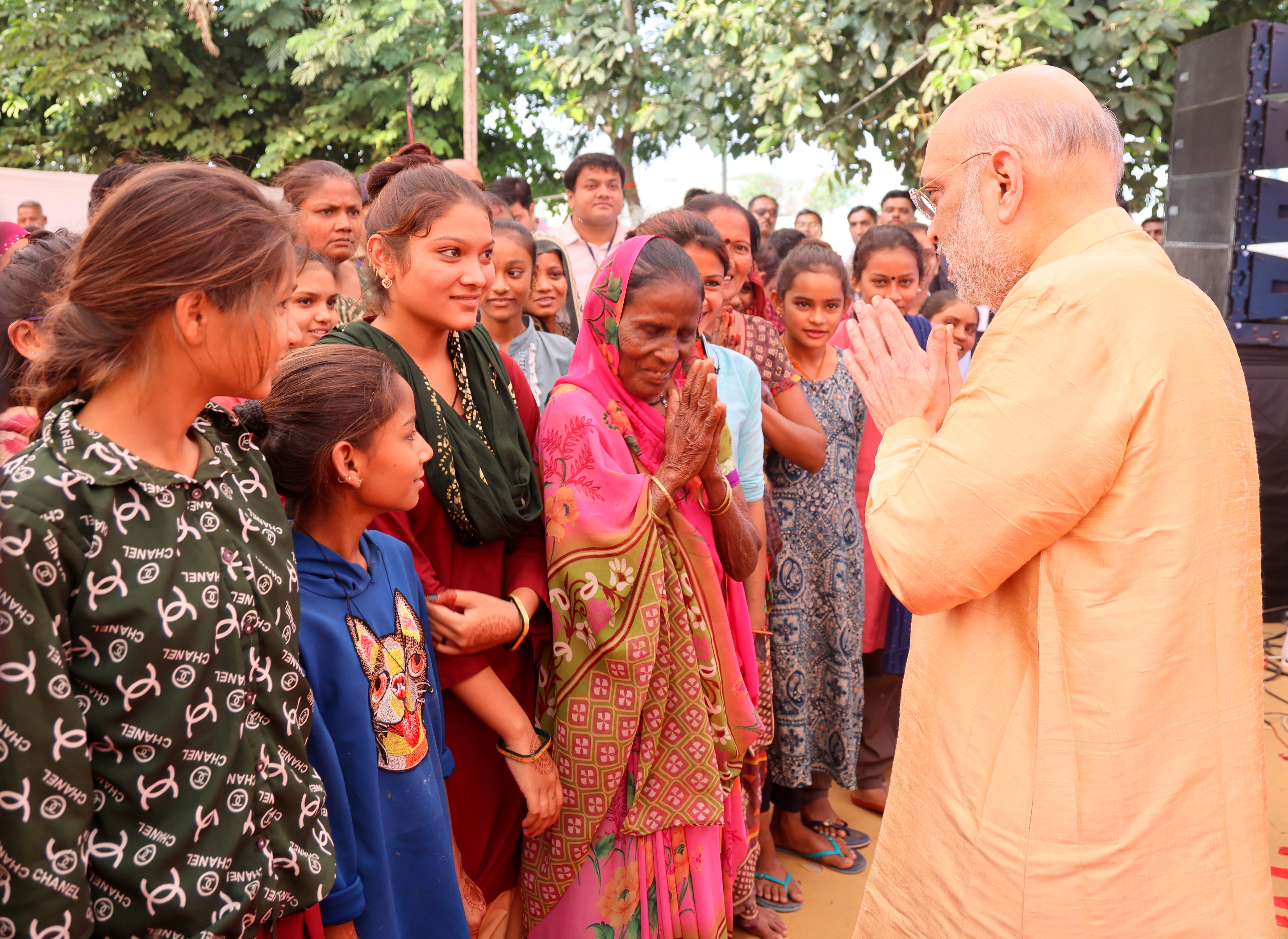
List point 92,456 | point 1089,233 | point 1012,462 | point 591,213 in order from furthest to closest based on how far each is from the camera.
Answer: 1. point 591,213
2. point 1089,233
3. point 1012,462
4. point 92,456

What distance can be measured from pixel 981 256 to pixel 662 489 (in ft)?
2.79

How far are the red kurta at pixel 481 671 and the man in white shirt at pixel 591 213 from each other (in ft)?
9.79

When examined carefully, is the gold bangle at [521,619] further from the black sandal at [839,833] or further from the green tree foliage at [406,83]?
the green tree foliage at [406,83]

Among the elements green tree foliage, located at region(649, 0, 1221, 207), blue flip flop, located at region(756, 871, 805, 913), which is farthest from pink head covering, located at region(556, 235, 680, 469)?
green tree foliage, located at region(649, 0, 1221, 207)

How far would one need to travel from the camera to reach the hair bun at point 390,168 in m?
2.36

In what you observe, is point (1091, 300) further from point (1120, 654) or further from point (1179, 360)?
point (1120, 654)

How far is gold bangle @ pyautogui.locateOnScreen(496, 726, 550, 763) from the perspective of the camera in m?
2.04

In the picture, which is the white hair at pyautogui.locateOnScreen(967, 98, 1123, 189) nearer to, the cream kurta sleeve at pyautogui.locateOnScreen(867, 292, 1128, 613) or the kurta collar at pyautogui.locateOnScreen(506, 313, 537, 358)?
the cream kurta sleeve at pyautogui.locateOnScreen(867, 292, 1128, 613)

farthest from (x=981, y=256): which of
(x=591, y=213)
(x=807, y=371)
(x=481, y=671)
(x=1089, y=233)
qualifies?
(x=591, y=213)

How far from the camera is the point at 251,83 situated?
11680 millimetres

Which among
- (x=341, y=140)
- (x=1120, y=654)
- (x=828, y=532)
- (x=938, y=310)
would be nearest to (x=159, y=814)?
(x=1120, y=654)

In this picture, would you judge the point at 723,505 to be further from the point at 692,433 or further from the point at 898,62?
the point at 898,62

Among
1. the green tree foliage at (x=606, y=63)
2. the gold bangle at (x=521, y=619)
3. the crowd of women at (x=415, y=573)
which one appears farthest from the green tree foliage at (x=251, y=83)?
the gold bangle at (x=521, y=619)

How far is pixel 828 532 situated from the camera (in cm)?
327
